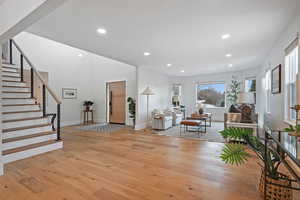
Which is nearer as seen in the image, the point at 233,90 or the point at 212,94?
the point at 233,90

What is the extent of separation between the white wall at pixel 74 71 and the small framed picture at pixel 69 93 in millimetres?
136

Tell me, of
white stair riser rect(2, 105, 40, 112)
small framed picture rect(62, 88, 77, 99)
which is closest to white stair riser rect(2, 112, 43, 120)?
white stair riser rect(2, 105, 40, 112)

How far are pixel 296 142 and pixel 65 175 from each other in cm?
281

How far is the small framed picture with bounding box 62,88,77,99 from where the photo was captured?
6.50 m

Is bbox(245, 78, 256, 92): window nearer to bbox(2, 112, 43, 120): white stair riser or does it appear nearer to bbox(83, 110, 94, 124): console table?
bbox(83, 110, 94, 124): console table

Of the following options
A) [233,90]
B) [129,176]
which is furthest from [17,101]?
[233,90]

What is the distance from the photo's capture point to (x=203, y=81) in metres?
8.35

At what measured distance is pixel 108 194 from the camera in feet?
5.82

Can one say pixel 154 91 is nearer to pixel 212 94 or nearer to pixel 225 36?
pixel 212 94

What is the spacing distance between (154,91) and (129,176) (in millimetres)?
5029

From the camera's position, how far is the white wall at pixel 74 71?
18.8 ft

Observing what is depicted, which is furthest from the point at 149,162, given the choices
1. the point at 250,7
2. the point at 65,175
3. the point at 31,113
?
the point at 31,113

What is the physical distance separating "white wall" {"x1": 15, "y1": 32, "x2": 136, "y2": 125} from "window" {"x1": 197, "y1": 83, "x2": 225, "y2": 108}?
409 cm

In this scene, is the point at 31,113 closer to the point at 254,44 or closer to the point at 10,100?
the point at 10,100
